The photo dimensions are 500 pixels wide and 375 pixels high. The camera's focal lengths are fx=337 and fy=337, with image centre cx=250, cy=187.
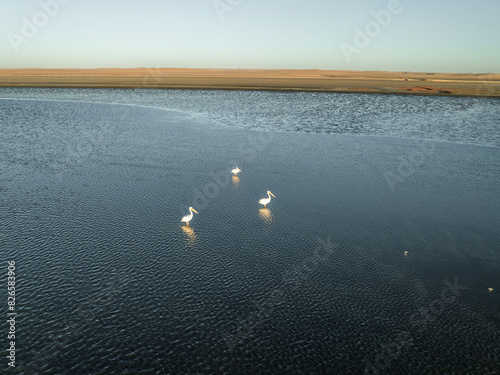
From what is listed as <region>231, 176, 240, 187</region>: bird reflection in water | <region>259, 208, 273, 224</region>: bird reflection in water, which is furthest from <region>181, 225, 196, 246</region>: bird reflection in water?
<region>231, 176, 240, 187</region>: bird reflection in water

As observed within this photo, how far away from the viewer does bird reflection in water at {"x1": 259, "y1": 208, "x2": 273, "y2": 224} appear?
2430 cm

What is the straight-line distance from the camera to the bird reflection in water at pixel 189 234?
68.5 ft

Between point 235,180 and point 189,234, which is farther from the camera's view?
point 235,180

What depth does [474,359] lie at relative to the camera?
13.3 m

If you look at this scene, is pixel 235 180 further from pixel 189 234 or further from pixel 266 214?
pixel 189 234

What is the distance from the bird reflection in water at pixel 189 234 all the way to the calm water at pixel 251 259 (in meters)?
0.07

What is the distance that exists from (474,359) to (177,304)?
1247 cm

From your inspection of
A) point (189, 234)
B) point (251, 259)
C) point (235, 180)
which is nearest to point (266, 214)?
point (189, 234)

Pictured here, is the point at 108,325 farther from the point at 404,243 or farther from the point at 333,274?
the point at 404,243

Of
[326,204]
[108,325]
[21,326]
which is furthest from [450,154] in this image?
[21,326]

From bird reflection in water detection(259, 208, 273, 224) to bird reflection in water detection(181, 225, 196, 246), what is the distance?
529 cm

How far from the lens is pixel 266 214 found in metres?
25.1

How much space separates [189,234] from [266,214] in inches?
243

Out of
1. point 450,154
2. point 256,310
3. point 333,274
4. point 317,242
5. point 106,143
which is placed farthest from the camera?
point 106,143
